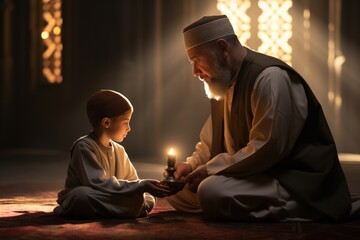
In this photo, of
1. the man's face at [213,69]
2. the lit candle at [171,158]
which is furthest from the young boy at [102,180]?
the man's face at [213,69]

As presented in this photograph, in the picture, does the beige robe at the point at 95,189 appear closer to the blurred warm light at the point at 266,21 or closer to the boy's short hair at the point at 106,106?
the boy's short hair at the point at 106,106

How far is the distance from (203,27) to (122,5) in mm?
6266

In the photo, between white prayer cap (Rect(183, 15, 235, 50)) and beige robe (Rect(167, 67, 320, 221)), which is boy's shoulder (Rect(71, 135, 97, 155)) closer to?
beige robe (Rect(167, 67, 320, 221))

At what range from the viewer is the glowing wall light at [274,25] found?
30.1 feet

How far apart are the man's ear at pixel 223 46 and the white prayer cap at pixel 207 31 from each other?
3cm

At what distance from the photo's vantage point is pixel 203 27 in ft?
11.5

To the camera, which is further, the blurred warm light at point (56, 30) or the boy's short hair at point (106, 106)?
the blurred warm light at point (56, 30)

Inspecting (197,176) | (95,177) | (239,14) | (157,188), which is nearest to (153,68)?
(239,14)

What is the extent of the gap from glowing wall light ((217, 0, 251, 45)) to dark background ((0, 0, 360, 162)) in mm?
195

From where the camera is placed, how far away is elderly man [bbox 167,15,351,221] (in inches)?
129

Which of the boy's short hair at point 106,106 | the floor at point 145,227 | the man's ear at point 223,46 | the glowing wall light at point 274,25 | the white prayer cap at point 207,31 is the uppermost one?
the glowing wall light at point 274,25

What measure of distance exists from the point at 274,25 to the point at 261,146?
611 centimetres

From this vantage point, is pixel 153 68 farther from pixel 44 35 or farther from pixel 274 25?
pixel 44 35

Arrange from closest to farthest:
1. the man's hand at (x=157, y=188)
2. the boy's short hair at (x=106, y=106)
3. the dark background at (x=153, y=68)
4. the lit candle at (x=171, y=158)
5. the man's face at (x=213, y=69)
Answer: the lit candle at (x=171, y=158)
the man's hand at (x=157, y=188)
the boy's short hair at (x=106, y=106)
the man's face at (x=213, y=69)
the dark background at (x=153, y=68)
